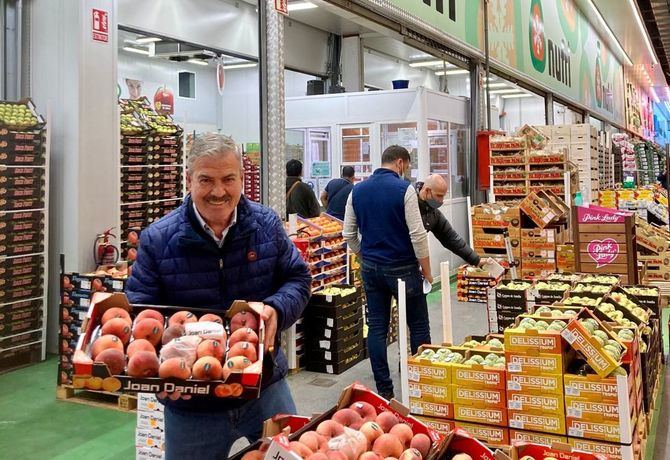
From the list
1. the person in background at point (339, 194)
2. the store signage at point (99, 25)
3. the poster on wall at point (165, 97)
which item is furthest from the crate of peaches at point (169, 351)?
the poster on wall at point (165, 97)

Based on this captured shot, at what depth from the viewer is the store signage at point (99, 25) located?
19.4 feet

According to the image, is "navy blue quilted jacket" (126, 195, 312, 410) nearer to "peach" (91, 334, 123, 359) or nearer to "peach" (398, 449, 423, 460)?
"peach" (91, 334, 123, 359)

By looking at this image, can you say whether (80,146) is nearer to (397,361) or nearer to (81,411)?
(81,411)

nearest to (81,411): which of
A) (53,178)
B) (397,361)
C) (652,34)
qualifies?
(53,178)

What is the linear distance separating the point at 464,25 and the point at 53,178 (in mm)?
7882

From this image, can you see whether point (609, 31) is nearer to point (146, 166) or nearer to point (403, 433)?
point (146, 166)

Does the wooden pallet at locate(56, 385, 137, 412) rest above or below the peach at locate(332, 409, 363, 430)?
below

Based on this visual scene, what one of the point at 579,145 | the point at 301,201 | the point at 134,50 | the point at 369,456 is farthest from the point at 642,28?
the point at 369,456

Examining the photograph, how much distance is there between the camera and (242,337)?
75.5 inches

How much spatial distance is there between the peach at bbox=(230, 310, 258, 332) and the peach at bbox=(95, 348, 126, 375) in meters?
0.34

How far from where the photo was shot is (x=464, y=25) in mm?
11320

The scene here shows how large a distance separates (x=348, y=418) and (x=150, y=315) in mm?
720

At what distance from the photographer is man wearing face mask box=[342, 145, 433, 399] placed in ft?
15.2

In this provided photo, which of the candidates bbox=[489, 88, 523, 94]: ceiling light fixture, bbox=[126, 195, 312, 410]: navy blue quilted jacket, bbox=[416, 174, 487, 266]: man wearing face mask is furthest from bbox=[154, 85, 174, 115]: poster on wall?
bbox=[489, 88, 523, 94]: ceiling light fixture
